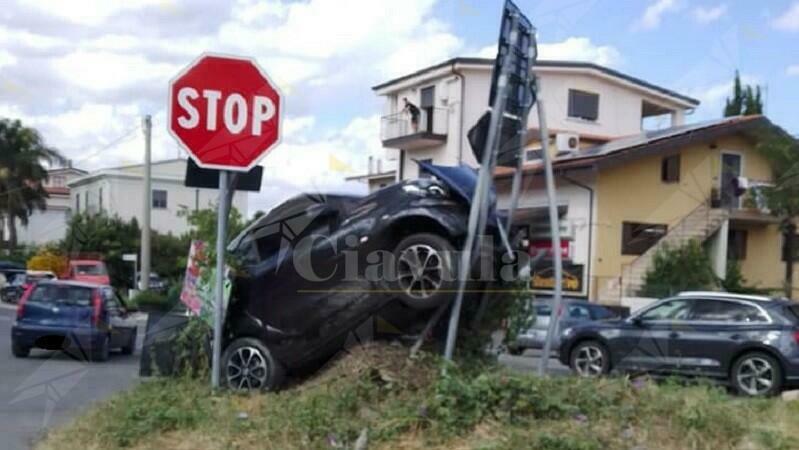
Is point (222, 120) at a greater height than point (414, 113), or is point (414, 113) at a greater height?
point (414, 113)

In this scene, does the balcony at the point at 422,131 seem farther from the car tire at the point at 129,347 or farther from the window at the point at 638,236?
the car tire at the point at 129,347

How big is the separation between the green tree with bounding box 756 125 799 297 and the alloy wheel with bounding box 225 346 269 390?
25092mm

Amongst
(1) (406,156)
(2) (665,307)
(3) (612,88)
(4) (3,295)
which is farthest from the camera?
(4) (3,295)

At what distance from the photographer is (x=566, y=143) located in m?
23.4

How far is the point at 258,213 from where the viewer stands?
10109mm

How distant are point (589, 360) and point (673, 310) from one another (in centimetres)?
162

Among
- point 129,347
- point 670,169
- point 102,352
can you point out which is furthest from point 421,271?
point 670,169

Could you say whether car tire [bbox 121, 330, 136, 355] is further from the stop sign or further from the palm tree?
the palm tree

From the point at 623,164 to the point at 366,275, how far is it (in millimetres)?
19851

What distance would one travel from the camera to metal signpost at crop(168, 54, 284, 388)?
294 inches

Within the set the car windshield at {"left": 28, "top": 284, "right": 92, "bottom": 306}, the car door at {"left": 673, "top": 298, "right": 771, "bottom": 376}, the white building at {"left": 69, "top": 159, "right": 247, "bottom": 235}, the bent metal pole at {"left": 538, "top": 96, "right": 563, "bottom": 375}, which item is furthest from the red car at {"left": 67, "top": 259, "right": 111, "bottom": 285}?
the bent metal pole at {"left": 538, "top": 96, "right": 563, "bottom": 375}

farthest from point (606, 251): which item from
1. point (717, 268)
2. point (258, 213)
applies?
point (258, 213)

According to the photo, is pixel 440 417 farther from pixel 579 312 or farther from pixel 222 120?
pixel 579 312

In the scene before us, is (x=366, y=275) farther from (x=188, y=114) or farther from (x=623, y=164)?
(x=623, y=164)
